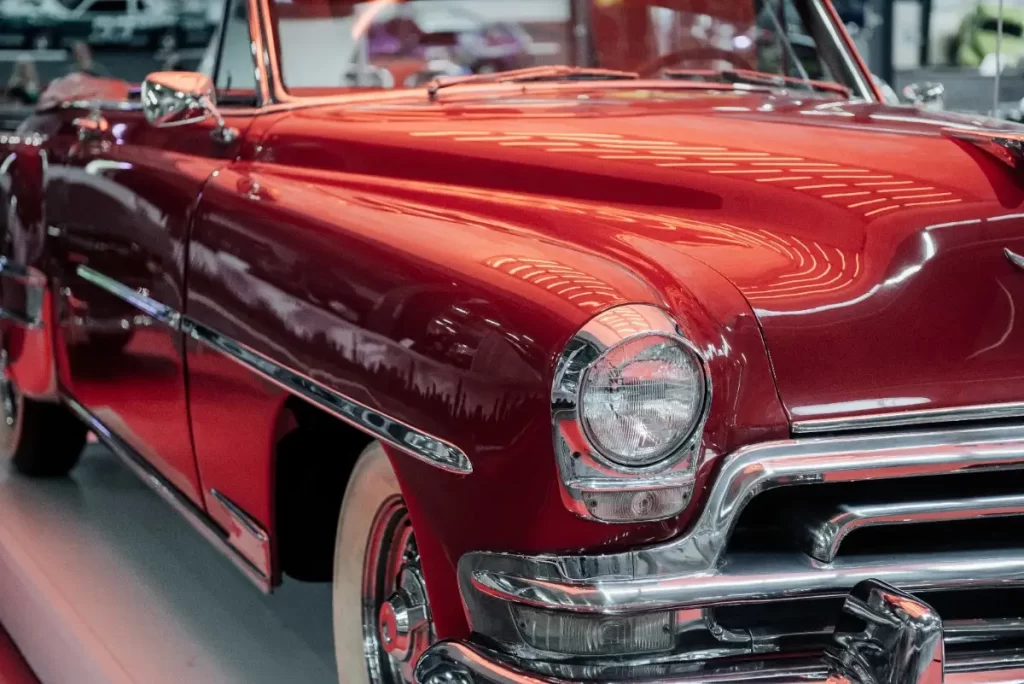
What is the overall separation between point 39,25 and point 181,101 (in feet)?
21.8

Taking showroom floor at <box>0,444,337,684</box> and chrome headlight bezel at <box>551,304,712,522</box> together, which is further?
showroom floor at <box>0,444,337,684</box>

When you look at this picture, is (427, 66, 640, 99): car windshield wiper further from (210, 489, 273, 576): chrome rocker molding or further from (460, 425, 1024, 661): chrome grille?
(460, 425, 1024, 661): chrome grille

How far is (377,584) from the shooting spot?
1860 mm

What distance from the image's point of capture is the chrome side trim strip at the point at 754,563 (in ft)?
4.30

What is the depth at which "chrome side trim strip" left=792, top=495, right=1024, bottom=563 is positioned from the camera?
1.33m

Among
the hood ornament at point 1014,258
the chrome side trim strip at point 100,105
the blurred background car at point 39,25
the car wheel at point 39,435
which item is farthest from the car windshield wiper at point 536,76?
the blurred background car at point 39,25

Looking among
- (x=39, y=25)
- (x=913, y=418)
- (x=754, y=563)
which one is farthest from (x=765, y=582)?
(x=39, y=25)

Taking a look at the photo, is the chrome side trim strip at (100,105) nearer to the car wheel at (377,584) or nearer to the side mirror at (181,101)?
the side mirror at (181,101)

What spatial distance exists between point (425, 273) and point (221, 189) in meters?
0.78

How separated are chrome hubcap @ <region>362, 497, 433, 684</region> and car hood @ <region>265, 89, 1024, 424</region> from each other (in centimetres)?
47

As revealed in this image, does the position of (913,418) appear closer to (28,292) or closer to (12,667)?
(12,667)

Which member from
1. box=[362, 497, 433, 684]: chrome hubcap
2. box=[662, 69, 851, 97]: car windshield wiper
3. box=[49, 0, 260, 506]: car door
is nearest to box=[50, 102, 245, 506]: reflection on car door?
box=[49, 0, 260, 506]: car door

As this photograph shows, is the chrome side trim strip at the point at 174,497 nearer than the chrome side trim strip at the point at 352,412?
No

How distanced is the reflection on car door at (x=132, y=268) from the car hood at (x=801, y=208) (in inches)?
13.0
